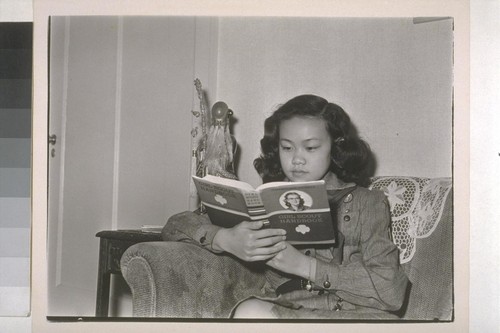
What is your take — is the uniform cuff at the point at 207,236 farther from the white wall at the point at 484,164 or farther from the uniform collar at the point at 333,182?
the white wall at the point at 484,164

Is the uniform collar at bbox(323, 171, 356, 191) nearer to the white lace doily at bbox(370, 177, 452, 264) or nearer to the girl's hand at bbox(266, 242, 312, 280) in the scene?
the white lace doily at bbox(370, 177, 452, 264)

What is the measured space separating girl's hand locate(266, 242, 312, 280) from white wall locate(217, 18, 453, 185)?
215 mm

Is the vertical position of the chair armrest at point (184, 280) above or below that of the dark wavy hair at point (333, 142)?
below

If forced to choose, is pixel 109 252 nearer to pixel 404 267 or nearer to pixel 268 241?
pixel 268 241

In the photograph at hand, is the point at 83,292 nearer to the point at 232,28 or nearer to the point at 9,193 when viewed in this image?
the point at 9,193

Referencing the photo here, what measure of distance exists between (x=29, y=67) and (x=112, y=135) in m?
0.30

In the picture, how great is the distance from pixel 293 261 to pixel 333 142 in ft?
1.08

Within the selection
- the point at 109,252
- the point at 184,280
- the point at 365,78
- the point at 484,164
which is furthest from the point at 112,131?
the point at 484,164

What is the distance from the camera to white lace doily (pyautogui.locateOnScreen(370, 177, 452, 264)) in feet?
5.07

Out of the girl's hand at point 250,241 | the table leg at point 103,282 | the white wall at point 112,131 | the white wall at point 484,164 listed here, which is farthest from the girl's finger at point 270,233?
the white wall at point 484,164

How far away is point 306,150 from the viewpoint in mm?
1537

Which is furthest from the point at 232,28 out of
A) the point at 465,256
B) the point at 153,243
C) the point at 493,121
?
the point at 465,256

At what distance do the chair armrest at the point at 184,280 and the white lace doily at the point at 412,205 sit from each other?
A: 0.39 meters

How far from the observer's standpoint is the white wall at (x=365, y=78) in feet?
5.23
